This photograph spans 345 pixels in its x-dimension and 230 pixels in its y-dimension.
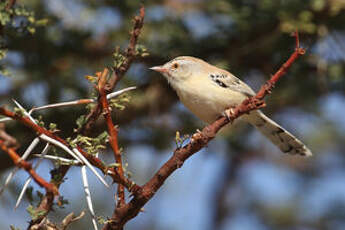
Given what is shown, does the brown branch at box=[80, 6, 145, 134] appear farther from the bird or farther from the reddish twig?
the bird

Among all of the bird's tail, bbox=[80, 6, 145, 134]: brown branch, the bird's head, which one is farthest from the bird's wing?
bbox=[80, 6, 145, 134]: brown branch

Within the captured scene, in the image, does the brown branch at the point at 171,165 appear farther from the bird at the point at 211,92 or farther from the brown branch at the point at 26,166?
the bird at the point at 211,92

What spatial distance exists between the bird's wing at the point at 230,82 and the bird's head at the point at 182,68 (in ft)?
0.56

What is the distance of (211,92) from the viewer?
13.3 ft

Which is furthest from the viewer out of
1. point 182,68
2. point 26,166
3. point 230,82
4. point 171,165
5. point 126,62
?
point 182,68

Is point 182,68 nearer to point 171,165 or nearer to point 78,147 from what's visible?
point 171,165

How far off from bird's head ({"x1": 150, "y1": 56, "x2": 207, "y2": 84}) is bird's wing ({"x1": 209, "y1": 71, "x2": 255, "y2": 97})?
0.17 metres

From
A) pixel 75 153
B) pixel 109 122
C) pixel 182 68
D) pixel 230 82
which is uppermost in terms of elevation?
pixel 182 68

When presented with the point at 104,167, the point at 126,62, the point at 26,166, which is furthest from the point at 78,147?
the point at 126,62

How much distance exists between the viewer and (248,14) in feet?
15.0

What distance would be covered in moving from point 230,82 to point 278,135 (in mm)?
791

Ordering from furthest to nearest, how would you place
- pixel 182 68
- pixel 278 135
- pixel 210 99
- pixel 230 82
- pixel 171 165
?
pixel 278 135 → pixel 182 68 → pixel 230 82 → pixel 210 99 → pixel 171 165

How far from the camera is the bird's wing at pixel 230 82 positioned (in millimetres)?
4094

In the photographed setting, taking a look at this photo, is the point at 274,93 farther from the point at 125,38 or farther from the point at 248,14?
the point at 125,38
